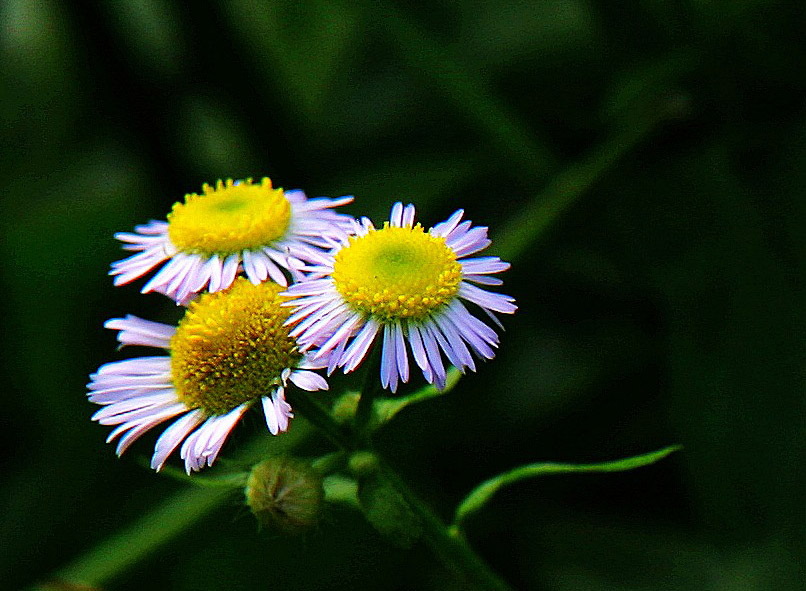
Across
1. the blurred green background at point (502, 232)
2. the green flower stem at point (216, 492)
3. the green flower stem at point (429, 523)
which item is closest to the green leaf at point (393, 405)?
the green flower stem at point (429, 523)

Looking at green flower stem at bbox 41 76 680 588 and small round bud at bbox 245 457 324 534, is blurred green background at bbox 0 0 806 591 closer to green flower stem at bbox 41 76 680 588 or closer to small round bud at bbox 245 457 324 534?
green flower stem at bbox 41 76 680 588

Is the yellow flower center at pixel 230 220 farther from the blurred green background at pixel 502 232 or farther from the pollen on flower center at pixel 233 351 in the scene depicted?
the blurred green background at pixel 502 232

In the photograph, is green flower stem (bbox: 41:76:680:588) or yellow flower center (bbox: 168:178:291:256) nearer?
yellow flower center (bbox: 168:178:291:256)

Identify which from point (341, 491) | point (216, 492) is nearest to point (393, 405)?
point (341, 491)

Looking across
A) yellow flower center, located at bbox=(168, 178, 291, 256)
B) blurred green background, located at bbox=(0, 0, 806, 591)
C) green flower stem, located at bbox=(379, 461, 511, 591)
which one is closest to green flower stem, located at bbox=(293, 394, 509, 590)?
green flower stem, located at bbox=(379, 461, 511, 591)

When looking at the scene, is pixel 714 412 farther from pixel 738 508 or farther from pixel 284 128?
pixel 284 128

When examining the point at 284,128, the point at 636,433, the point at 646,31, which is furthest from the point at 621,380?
the point at 284,128
